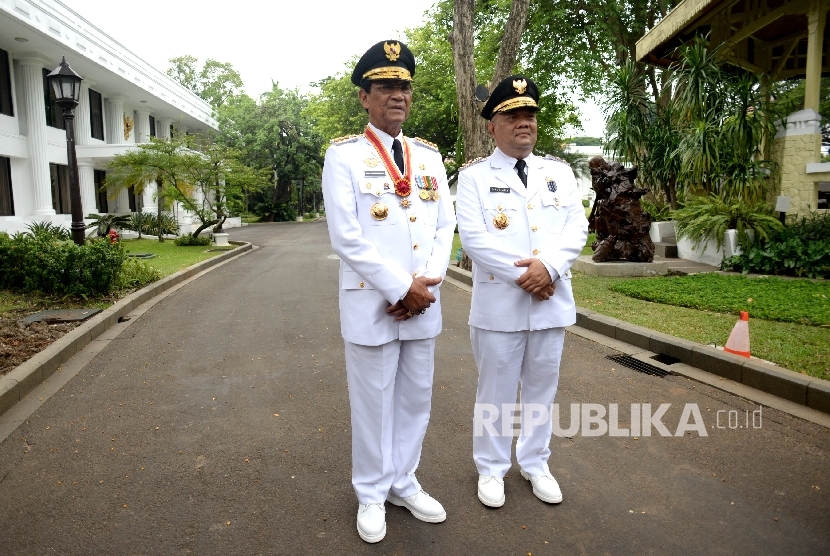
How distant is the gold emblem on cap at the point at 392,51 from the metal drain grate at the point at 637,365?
12.1 feet

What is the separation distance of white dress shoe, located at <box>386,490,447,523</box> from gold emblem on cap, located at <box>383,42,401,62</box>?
2.04 metres

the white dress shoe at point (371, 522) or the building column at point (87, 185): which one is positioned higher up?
the building column at point (87, 185)

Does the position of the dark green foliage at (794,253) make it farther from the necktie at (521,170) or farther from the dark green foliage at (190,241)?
the dark green foliage at (190,241)

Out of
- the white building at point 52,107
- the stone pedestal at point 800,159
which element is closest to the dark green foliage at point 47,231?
the white building at point 52,107

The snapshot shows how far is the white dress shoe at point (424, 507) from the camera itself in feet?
9.39

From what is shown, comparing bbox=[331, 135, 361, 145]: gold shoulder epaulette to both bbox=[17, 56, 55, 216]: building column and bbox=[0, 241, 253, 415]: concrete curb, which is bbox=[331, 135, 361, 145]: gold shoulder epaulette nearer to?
bbox=[0, 241, 253, 415]: concrete curb

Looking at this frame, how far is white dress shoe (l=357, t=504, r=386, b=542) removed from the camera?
271cm

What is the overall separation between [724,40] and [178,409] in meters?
14.4

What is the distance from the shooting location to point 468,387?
4.93 metres

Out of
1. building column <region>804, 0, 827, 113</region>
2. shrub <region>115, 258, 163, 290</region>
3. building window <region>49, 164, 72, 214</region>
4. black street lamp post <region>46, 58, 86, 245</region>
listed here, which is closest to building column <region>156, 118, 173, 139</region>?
building window <region>49, 164, 72, 214</region>

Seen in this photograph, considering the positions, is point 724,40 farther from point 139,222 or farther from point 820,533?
point 139,222

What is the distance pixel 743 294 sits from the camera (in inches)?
303

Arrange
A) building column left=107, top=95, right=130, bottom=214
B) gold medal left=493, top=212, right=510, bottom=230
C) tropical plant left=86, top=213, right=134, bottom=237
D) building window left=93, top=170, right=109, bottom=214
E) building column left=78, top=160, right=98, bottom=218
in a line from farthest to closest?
building column left=107, top=95, right=130, bottom=214 → building window left=93, top=170, right=109, bottom=214 → building column left=78, top=160, right=98, bottom=218 → tropical plant left=86, top=213, right=134, bottom=237 → gold medal left=493, top=212, right=510, bottom=230

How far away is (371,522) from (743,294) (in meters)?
6.62
